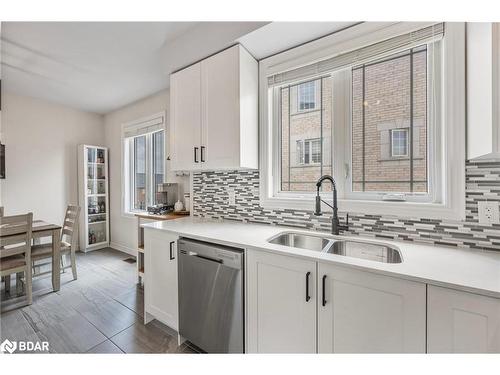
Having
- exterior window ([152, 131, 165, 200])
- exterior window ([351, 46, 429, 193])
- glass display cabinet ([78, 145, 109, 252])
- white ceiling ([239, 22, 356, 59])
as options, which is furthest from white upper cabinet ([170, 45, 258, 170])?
glass display cabinet ([78, 145, 109, 252])

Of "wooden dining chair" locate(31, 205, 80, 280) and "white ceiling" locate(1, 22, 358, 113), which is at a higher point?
"white ceiling" locate(1, 22, 358, 113)

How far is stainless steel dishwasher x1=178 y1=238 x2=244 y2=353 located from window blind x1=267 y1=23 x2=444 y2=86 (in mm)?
1476

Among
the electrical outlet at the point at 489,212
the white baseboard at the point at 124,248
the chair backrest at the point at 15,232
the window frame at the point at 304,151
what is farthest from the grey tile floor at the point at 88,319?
the electrical outlet at the point at 489,212

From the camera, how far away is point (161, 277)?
5.88 feet

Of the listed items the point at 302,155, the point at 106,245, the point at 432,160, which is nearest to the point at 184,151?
the point at 302,155

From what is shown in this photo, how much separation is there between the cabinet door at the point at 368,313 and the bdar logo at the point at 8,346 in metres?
2.20

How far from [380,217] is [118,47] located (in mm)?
2780

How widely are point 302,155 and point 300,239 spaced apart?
2.43ft

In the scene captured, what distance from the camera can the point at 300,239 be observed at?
66.5 inches

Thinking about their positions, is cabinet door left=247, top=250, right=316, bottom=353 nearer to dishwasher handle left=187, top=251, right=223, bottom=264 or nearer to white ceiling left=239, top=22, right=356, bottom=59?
dishwasher handle left=187, top=251, right=223, bottom=264

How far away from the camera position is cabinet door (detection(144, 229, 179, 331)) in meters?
1.71

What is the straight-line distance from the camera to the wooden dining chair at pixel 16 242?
2070 mm

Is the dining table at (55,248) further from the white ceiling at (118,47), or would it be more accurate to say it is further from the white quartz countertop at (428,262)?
the white quartz countertop at (428,262)
